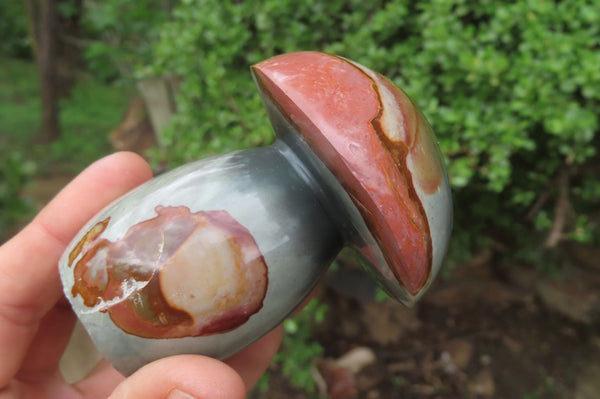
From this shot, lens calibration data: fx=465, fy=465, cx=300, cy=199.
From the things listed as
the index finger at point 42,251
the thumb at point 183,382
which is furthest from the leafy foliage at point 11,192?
the thumb at point 183,382

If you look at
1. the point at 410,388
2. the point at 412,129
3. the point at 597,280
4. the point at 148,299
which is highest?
the point at 412,129

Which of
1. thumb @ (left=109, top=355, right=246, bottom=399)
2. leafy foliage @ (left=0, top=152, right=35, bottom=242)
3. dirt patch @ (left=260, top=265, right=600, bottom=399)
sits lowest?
dirt patch @ (left=260, top=265, right=600, bottom=399)

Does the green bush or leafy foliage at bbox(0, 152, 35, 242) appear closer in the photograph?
the green bush

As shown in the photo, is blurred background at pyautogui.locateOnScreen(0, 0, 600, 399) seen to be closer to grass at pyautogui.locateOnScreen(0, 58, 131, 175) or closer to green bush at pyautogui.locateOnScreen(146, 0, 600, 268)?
green bush at pyautogui.locateOnScreen(146, 0, 600, 268)

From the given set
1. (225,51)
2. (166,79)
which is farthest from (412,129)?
(166,79)

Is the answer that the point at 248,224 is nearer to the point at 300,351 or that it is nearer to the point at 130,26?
the point at 300,351

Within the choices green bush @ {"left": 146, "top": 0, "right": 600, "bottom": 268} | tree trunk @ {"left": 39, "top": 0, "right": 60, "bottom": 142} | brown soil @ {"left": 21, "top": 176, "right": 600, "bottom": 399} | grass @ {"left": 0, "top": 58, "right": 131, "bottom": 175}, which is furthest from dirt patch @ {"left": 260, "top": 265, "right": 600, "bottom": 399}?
tree trunk @ {"left": 39, "top": 0, "right": 60, "bottom": 142}

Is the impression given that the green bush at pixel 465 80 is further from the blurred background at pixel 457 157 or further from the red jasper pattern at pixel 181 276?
the red jasper pattern at pixel 181 276

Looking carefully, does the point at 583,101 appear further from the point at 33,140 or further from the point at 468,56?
the point at 33,140
